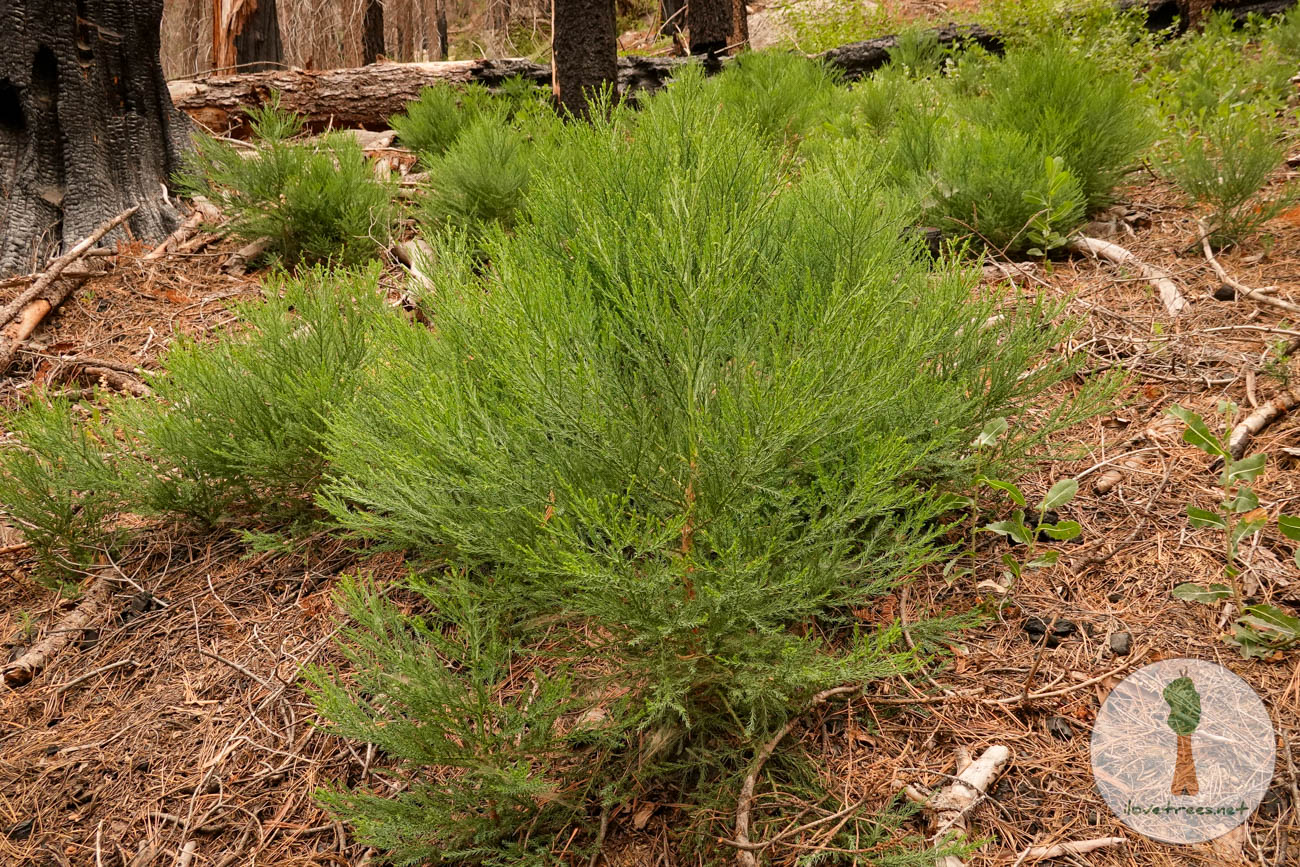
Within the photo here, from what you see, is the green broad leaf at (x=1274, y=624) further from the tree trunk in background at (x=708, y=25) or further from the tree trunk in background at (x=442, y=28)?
the tree trunk in background at (x=442, y=28)

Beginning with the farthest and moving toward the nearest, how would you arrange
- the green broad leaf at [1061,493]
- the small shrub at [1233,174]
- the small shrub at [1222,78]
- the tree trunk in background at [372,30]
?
the tree trunk in background at [372,30] → the small shrub at [1222,78] → the small shrub at [1233,174] → the green broad leaf at [1061,493]

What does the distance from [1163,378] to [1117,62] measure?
13.0 ft

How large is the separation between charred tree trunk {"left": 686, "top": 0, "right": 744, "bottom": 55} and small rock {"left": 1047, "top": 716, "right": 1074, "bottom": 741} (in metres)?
8.11

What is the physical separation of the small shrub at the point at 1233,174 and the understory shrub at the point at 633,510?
242 centimetres

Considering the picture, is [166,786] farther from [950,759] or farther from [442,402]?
[950,759]

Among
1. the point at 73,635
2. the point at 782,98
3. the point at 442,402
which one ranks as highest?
Answer: the point at 782,98

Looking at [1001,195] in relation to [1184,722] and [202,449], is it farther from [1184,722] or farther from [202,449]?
[202,449]

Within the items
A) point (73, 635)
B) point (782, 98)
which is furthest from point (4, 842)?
point (782, 98)

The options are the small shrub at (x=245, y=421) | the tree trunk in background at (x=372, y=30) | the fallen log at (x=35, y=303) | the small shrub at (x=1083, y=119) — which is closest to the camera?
the small shrub at (x=245, y=421)

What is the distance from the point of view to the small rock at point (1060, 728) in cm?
161

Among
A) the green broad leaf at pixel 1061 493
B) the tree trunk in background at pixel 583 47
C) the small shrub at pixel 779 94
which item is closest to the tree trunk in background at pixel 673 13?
the small shrub at pixel 779 94

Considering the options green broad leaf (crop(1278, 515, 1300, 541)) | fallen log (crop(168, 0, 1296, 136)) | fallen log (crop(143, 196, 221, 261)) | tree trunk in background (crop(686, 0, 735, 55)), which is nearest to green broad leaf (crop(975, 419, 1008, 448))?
green broad leaf (crop(1278, 515, 1300, 541))

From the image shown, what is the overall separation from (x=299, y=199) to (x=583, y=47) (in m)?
2.11

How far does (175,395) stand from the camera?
2.41 m
